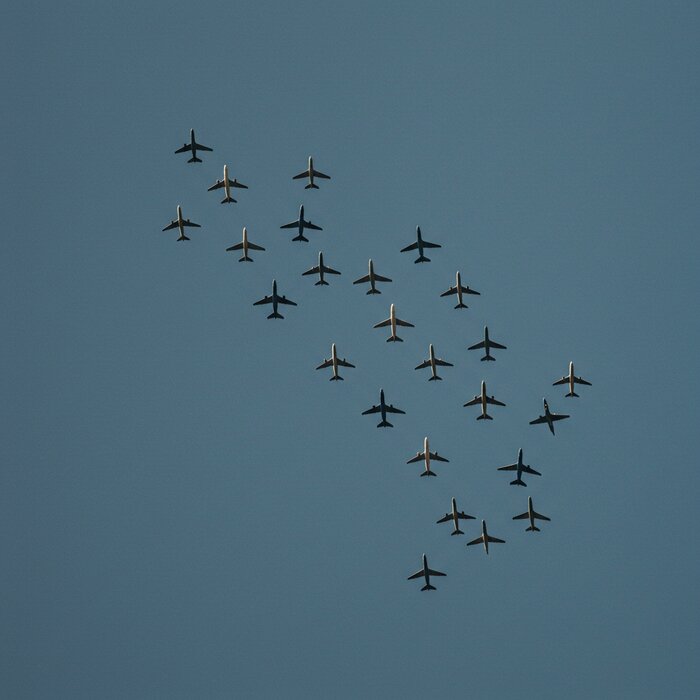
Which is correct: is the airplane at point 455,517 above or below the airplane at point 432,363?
below

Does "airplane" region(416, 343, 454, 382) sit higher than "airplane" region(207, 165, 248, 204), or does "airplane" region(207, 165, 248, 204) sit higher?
"airplane" region(207, 165, 248, 204)

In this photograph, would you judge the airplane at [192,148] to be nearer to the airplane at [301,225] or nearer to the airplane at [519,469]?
the airplane at [301,225]

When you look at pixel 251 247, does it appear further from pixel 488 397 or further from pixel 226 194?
pixel 488 397

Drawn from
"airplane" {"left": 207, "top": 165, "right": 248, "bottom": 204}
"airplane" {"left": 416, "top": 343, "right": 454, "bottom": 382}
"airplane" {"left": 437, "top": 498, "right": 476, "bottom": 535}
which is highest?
"airplane" {"left": 207, "top": 165, "right": 248, "bottom": 204}

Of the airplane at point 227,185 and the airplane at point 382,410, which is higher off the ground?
the airplane at point 227,185

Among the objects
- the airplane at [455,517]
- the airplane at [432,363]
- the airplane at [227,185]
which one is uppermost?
the airplane at [227,185]

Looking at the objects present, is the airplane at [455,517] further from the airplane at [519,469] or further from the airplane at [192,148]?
the airplane at [192,148]

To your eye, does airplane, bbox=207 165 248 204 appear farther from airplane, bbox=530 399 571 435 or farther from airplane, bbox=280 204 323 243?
airplane, bbox=530 399 571 435

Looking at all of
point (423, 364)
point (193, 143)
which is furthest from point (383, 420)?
point (193, 143)

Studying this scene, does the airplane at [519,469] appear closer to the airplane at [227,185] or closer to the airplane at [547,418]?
the airplane at [547,418]

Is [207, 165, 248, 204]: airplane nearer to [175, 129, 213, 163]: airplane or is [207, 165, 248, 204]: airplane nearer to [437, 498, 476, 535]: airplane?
[175, 129, 213, 163]: airplane

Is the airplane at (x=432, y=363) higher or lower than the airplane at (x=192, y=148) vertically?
lower

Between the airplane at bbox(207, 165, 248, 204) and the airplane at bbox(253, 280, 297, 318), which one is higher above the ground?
the airplane at bbox(207, 165, 248, 204)

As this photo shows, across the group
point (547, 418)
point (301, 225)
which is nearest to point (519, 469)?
point (547, 418)
